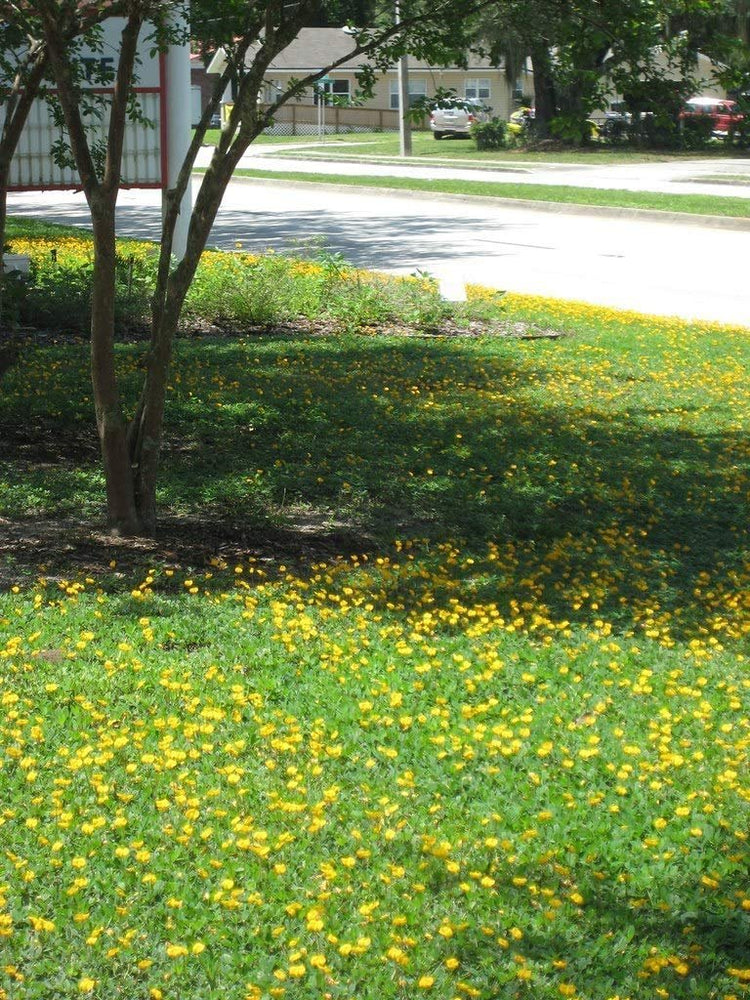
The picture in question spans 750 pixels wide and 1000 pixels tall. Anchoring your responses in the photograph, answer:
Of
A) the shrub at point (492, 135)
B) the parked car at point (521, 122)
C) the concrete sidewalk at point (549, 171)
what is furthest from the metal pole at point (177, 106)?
the parked car at point (521, 122)

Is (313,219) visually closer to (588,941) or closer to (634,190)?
(634,190)

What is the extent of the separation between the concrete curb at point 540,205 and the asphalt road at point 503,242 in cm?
10

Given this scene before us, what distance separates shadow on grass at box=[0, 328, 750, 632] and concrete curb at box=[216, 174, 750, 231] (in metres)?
13.0

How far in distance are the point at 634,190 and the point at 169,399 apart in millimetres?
21425

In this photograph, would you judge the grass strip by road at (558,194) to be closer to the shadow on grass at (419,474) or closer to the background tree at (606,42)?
the shadow on grass at (419,474)

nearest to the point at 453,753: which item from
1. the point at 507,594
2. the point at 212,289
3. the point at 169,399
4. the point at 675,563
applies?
the point at 507,594

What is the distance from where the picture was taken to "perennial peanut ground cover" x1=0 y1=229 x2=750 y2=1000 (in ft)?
11.8

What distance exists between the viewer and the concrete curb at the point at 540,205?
2280 centimetres

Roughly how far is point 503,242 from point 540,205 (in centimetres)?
578

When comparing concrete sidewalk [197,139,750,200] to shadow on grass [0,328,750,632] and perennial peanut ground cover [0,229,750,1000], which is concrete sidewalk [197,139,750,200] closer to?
shadow on grass [0,328,750,632]

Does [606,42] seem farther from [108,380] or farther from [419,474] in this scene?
[108,380]

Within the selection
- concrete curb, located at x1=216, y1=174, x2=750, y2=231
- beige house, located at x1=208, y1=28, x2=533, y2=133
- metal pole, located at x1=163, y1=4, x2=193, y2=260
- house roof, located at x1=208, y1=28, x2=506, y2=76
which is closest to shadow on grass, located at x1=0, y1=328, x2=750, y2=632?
metal pole, located at x1=163, y1=4, x2=193, y2=260

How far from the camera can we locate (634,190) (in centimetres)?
2880

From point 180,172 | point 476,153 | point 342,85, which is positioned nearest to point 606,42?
point 180,172
